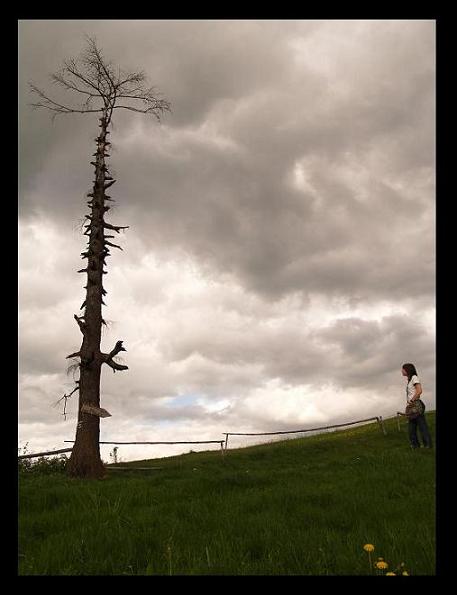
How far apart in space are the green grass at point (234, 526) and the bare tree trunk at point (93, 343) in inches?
260

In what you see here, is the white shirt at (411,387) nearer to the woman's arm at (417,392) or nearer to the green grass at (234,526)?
the woman's arm at (417,392)

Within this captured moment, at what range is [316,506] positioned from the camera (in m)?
7.80

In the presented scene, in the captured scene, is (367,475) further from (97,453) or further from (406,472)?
(97,453)

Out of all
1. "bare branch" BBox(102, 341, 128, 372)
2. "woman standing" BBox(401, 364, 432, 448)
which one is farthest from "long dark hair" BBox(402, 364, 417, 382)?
"bare branch" BBox(102, 341, 128, 372)

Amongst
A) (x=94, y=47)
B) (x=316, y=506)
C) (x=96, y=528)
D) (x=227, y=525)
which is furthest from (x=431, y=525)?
(x=94, y=47)

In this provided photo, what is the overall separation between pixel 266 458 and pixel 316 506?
14696 mm

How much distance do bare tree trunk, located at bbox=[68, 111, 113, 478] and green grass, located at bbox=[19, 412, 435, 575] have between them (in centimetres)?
661

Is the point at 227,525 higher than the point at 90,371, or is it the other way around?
the point at 90,371

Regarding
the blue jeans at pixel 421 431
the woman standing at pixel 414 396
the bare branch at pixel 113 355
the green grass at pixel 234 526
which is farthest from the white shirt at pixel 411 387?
the bare branch at pixel 113 355

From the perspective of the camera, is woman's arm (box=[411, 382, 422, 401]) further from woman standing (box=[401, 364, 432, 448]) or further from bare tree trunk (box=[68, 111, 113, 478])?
bare tree trunk (box=[68, 111, 113, 478])

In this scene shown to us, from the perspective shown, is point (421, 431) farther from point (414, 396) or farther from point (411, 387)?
point (411, 387)

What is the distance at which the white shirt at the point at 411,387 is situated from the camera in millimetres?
15539

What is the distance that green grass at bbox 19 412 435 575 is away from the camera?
16.9ft
